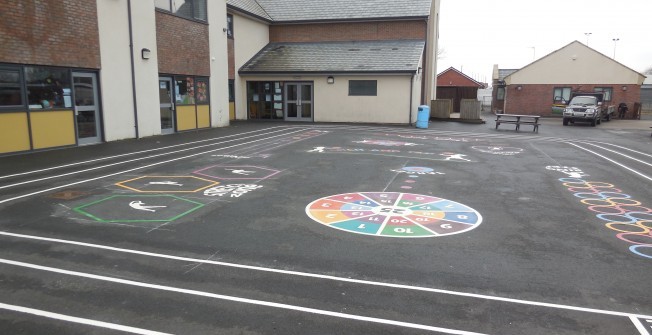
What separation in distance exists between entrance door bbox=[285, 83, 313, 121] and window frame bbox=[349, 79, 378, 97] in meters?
2.44

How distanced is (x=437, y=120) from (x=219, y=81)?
46.7 ft

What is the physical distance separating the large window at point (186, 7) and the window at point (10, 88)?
6.60 metres

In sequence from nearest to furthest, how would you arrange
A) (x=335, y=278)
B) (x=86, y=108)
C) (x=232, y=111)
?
(x=335, y=278), (x=86, y=108), (x=232, y=111)

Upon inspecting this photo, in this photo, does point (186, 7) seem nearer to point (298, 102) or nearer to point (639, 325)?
point (298, 102)

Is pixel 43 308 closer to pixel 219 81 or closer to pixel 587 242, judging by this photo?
pixel 587 242

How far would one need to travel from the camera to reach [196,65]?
20016 millimetres

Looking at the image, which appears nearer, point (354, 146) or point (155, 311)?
point (155, 311)

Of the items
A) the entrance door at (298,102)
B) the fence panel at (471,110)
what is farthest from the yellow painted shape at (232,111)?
the fence panel at (471,110)

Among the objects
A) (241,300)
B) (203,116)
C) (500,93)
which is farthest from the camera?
(500,93)

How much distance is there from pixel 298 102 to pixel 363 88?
154 inches

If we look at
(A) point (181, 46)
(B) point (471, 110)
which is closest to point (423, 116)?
(B) point (471, 110)

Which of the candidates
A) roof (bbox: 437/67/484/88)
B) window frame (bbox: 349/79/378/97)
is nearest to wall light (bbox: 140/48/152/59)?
window frame (bbox: 349/79/378/97)

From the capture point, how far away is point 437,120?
2900 centimetres

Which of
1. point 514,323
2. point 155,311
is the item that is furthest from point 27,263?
point 514,323
